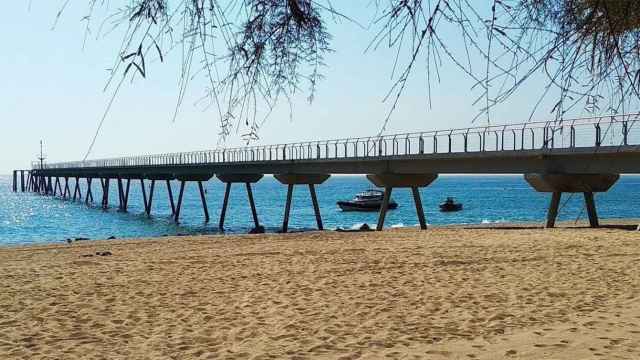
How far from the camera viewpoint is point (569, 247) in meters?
19.1

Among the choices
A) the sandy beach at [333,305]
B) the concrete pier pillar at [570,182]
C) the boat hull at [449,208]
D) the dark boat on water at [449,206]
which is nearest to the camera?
the sandy beach at [333,305]

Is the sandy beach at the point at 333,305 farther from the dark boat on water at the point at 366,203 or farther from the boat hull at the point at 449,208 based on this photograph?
the boat hull at the point at 449,208

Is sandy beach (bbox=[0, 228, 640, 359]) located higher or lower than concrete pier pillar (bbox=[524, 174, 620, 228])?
lower

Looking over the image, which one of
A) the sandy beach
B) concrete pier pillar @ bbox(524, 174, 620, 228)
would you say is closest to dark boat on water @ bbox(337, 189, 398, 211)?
concrete pier pillar @ bbox(524, 174, 620, 228)

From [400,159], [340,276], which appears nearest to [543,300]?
[340,276]

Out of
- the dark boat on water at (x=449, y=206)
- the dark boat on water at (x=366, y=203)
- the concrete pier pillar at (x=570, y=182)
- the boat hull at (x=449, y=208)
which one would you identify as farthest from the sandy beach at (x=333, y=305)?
the boat hull at (x=449, y=208)

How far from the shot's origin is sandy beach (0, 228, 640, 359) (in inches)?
325

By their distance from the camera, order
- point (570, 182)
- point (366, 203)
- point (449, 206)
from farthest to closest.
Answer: point (449, 206), point (366, 203), point (570, 182)

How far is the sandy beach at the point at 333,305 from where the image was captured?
8.27m

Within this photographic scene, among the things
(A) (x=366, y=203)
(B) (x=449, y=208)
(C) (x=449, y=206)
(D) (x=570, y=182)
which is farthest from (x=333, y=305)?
(B) (x=449, y=208)

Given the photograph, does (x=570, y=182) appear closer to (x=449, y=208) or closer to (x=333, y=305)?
(x=333, y=305)

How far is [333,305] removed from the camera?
10984 mm

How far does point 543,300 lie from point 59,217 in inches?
2745

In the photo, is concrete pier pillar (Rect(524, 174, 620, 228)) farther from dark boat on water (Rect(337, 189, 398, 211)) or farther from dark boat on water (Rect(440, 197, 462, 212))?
dark boat on water (Rect(440, 197, 462, 212))
